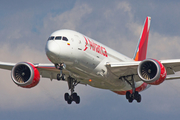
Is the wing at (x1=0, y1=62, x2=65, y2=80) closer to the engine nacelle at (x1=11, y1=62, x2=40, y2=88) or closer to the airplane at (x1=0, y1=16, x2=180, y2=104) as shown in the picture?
the airplane at (x1=0, y1=16, x2=180, y2=104)

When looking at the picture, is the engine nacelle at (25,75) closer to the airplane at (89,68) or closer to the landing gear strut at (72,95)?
the airplane at (89,68)

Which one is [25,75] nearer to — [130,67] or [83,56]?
[83,56]

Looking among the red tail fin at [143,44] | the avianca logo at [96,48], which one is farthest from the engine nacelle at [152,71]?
the red tail fin at [143,44]

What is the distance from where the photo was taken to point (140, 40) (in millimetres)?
56406

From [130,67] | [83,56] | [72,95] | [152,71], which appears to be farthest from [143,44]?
[83,56]

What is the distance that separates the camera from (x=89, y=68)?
3659 cm

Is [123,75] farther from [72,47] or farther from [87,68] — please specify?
[72,47]

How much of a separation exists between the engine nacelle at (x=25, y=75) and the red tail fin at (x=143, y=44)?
17152 mm

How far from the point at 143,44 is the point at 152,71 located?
19337mm

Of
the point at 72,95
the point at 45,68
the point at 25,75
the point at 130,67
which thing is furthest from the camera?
the point at 72,95

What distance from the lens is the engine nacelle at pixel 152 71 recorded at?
3609 centimetres

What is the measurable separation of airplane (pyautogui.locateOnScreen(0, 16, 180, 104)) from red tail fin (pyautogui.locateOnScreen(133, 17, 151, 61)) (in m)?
9.20

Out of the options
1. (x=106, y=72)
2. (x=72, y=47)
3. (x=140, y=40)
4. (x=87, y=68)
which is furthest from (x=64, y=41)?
(x=140, y=40)

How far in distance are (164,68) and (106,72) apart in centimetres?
565
